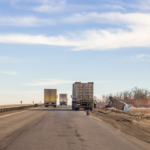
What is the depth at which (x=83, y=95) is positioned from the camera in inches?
1455

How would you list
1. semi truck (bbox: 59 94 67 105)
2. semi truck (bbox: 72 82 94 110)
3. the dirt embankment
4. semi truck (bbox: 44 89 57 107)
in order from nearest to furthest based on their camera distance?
1. the dirt embankment
2. semi truck (bbox: 72 82 94 110)
3. semi truck (bbox: 44 89 57 107)
4. semi truck (bbox: 59 94 67 105)

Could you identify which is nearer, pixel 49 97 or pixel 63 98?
pixel 49 97

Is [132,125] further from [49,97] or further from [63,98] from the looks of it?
[63,98]

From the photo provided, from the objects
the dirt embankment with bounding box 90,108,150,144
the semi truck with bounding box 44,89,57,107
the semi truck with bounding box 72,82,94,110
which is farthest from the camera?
the semi truck with bounding box 44,89,57,107

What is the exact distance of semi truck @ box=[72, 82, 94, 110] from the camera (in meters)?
36.6

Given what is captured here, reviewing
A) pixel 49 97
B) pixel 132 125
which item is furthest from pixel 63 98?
pixel 132 125

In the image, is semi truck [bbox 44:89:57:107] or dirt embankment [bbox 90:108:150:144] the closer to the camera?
dirt embankment [bbox 90:108:150:144]

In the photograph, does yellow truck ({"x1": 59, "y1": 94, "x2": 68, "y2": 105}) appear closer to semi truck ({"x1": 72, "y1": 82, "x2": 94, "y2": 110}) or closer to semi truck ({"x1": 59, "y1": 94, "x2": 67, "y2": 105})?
semi truck ({"x1": 59, "y1": 94, "x2": 67, "y2": 105})

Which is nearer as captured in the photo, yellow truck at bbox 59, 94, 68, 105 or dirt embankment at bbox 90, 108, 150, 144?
dirt embankment at bbox 90, 108, 150, 144

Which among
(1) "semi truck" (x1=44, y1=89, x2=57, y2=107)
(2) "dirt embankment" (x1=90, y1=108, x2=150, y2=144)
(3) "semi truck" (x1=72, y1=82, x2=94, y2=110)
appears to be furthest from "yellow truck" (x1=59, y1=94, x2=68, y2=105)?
(2) "dirt embankment" (x1=90, y1=108, x2=150, y2=144)

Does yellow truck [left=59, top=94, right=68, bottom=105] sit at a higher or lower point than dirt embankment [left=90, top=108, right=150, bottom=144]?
higher

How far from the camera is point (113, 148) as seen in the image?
28.1ft

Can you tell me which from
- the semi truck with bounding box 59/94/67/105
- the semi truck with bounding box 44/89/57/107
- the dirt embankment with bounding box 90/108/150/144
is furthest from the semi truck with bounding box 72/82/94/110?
the semi truck with bounding box 59/94/67/105

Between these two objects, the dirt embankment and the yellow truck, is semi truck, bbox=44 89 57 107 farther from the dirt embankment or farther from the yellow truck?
the dirt embankment
